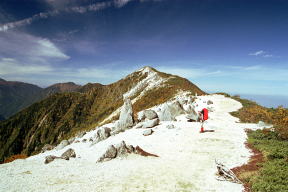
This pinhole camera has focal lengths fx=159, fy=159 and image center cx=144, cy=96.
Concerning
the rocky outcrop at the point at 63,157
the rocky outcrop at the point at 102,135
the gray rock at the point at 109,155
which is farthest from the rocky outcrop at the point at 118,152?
the rocky outcrop at the point at 102,135

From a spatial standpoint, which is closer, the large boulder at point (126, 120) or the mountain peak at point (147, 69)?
the large boulder at point (126, 120)

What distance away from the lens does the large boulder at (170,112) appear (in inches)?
1421

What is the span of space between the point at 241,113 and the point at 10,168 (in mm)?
44182

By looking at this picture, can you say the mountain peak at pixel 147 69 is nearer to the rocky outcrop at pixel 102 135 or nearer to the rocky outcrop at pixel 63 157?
the rocky outcrop at pixel 102 135

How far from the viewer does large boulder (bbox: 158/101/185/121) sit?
118 feet

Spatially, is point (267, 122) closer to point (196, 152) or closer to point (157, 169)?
point (196, 152)

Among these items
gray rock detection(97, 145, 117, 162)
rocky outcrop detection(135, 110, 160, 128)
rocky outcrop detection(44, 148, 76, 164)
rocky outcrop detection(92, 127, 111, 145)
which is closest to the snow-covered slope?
rocky outcrop detection(44, 148, 76, 164)

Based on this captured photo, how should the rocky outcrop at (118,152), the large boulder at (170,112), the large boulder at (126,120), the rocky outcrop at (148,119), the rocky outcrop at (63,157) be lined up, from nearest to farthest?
the rocky outcrop at (63,157), the rocky outcrop at (118,152), the rocky outcrop at (148,119), the large boulder at (126,120), the large boulder at (170,112)

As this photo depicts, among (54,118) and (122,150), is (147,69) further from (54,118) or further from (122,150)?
(122,150)

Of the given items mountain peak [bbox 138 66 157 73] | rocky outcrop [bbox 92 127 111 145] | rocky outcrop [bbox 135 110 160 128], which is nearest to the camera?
rocky outcrop [bbox 92 127 111 145]

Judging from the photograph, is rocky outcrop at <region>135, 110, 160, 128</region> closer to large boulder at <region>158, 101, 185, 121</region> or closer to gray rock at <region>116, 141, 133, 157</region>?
large boulder at <region>158, 101, 185, 121</region>

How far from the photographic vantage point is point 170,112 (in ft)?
123

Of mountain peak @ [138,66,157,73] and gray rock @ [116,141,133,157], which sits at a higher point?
mountain peak @ [138,66,157,73]

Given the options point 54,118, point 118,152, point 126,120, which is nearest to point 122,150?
point 118,152
